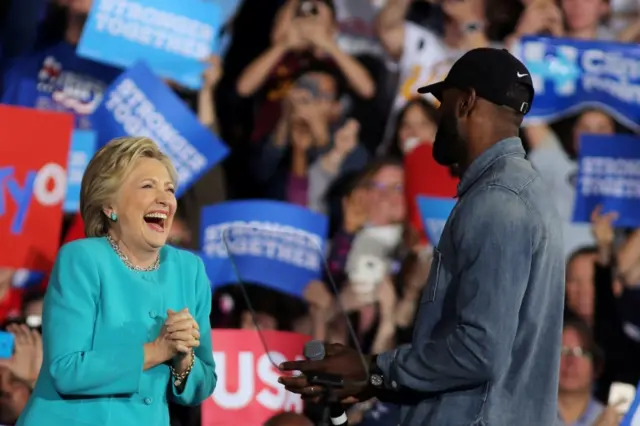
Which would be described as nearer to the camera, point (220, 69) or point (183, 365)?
point (183, 365)

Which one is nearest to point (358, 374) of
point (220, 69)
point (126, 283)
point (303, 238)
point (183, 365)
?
point (183, 365)

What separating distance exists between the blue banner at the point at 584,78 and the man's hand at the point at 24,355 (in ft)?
6.59

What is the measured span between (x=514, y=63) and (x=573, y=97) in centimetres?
218

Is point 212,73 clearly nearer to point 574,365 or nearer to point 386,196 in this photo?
point 386,196

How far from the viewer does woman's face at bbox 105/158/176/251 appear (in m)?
1.91

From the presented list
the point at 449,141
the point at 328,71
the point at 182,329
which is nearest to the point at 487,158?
the point at 449,141

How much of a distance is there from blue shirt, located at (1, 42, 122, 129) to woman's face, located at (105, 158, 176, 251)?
1.79 meters

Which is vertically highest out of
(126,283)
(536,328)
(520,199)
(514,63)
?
(514,63)

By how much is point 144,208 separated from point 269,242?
63.7 inches

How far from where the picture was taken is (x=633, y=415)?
3.79m

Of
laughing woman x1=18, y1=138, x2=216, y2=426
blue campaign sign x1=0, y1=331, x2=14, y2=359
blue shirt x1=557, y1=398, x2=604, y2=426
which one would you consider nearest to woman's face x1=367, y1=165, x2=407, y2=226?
blue shirt x1=557, y1=398, x2=604, y2=426

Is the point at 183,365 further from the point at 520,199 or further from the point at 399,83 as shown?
the point at 399,83

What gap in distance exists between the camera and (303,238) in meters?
3.72

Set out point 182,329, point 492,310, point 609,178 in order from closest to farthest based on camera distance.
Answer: point 492,310 → point 182,329 → point 609,178
